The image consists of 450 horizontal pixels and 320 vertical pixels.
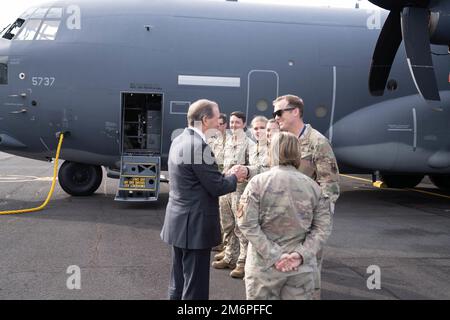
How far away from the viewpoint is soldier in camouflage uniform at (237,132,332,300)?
3186 millimetres

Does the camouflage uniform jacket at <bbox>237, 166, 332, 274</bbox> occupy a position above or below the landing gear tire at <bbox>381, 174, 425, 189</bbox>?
above

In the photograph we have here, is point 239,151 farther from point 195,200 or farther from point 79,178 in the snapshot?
point 79,178

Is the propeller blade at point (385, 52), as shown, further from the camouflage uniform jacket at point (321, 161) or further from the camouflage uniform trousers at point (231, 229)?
the camouflage uniform jacket at point (321, 161)

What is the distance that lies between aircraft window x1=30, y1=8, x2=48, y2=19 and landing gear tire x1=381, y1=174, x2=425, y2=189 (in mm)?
10220

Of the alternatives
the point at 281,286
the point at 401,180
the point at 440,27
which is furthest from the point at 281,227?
the point at 401,180

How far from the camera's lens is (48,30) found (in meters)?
9.91

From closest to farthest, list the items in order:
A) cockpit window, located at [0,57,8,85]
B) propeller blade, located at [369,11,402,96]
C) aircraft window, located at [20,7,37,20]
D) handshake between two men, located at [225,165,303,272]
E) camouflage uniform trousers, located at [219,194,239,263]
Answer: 1. handshake between two men, located at [225,165,303,272]
2. camouflage uniform trousers, located at [219,194,239,263]
3. propeller blade, located at [369,11,402,96]
4. cockpit window, located at [0,57,8,85]
5. aircraft window, located at [20,7,37,20]

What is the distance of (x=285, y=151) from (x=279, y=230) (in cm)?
59

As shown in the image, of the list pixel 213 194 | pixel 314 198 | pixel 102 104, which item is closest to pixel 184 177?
pixel 213 194

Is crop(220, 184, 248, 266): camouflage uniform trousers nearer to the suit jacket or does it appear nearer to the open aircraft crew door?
the suit jacket

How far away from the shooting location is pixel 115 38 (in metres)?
9.76

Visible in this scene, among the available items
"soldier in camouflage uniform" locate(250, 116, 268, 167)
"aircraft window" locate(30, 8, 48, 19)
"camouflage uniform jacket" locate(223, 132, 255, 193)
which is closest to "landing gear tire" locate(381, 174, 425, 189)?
"camouflage uniform jacket" locate(223, 132, 255, 193)
